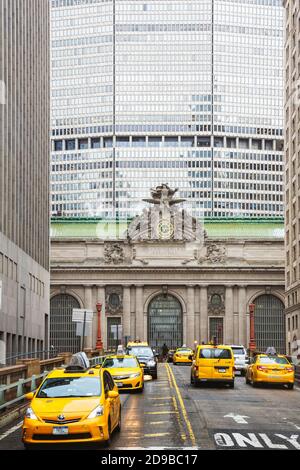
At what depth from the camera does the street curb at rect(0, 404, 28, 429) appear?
2153 centimetres

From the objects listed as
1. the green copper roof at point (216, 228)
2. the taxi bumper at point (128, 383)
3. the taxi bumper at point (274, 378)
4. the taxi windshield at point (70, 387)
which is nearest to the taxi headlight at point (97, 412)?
the taxi windshield at point (70, 387)

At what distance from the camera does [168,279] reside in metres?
103

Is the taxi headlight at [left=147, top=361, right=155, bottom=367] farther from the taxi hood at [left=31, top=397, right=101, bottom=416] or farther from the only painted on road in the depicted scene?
the taxi hood at [left=31, top=397, right=101, bottom=416]

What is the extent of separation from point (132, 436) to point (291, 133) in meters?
61.4

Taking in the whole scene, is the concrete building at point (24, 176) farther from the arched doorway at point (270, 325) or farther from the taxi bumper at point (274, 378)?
the arched doorway at point (270, 325)

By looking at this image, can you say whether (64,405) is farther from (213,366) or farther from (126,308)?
(126,308)

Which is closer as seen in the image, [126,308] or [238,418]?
[238,418]

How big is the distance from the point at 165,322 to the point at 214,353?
68.2m

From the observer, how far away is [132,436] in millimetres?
18297

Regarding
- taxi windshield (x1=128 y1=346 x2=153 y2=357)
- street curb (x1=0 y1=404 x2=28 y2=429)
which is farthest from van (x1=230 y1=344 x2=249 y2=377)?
street curb (x1=0 y1=404 x2=28 y2=429)

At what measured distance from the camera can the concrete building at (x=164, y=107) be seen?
18125cm

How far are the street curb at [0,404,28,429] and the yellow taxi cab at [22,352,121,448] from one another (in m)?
3.88

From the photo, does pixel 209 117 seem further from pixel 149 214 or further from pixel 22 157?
pixel 22 157

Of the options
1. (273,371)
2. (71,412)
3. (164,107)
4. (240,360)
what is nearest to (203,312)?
(240,360)
